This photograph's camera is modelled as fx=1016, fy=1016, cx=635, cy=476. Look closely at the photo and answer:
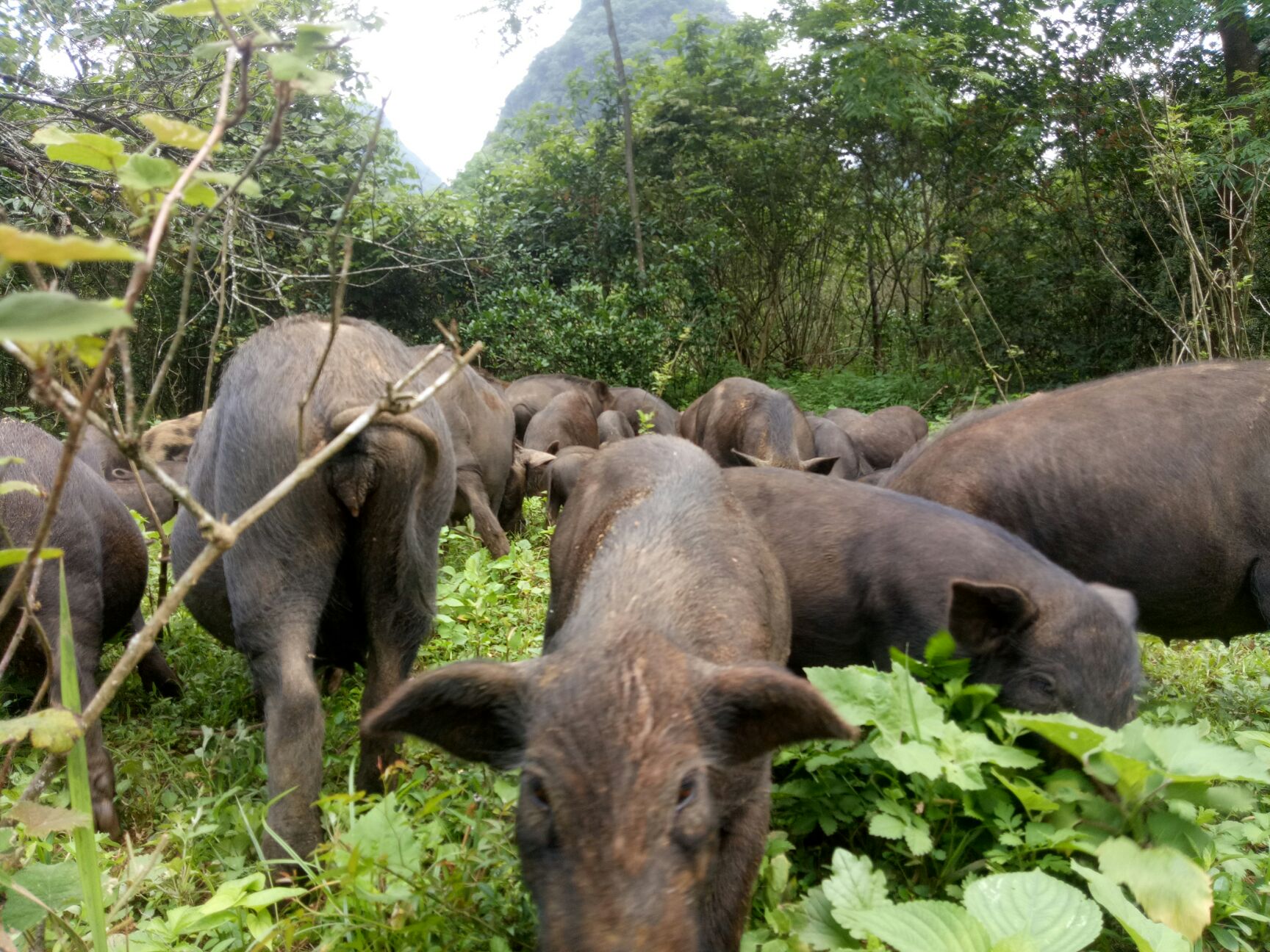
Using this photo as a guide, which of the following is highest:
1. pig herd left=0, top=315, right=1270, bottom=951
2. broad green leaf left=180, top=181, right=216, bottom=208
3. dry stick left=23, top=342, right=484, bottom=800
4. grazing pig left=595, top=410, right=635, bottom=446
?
broad green leaf left=180, top=181, right=216, bottom=208

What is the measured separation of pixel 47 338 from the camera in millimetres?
1059

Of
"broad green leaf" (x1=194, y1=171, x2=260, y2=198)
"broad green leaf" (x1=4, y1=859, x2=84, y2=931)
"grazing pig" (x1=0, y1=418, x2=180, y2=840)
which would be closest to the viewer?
"broad green leaf" (x1=194, y1=171, x2=260, y2=198)

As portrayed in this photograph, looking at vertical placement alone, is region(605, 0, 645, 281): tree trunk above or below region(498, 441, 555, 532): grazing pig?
above

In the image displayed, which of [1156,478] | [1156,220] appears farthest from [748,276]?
[1156,478]

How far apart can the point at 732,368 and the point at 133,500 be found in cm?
1239

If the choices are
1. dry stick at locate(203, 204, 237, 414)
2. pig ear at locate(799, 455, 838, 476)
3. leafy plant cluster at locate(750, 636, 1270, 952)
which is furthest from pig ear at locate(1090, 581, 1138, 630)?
pig ear at locate(799, 455, 838, 476)

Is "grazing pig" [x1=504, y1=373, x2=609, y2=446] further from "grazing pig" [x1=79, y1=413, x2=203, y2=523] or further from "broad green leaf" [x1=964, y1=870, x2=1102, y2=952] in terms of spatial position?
"broad green leaf" [x1=964, y1=870, x2=1102, y2=952]

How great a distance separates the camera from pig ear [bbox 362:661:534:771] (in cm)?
230

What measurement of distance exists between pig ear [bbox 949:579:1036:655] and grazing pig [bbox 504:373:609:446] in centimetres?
858

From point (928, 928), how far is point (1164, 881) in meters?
0.72

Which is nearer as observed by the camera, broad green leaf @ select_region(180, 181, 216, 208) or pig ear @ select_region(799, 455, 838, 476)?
broad green leaf @ select_region(180, 181, 216, 208)

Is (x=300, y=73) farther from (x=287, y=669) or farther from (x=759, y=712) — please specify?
(x=287, y=669)

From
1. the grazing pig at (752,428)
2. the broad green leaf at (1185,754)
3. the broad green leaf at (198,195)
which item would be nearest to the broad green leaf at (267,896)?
the broad green leaf at (198,195)

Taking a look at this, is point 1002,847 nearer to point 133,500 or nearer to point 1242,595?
point 1242,595
